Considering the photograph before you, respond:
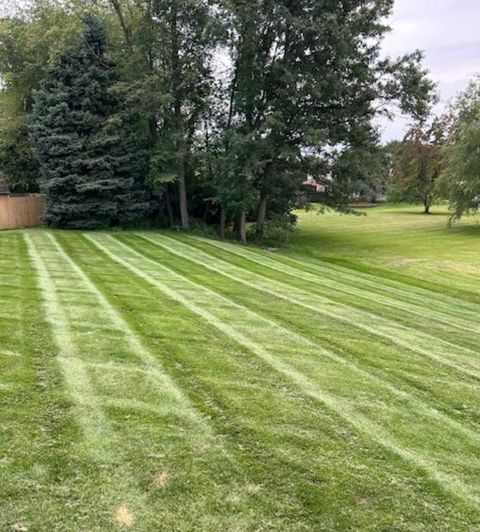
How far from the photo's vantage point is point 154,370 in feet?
14.7

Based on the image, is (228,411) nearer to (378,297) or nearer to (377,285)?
(378,297)

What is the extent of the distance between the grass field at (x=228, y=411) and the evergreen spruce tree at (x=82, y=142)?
10717mm

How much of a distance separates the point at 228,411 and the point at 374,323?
403 cm

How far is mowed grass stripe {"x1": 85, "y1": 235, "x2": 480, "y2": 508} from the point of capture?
3.17 m

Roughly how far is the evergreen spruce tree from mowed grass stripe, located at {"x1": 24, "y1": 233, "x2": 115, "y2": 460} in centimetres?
1309

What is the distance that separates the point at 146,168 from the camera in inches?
776

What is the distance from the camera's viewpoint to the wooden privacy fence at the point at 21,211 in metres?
19.0

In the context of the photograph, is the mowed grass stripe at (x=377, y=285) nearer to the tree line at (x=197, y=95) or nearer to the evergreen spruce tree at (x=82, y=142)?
the tree line at (x=197, y=95)

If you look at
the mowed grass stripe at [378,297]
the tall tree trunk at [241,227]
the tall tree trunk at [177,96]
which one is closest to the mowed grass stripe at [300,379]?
the mowed grass stripe at [378,297]

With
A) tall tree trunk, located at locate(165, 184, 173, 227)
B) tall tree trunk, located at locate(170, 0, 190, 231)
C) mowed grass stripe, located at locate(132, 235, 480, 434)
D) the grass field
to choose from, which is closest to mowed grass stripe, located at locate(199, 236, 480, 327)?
the grass field

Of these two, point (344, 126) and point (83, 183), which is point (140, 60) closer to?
point (83, 183)

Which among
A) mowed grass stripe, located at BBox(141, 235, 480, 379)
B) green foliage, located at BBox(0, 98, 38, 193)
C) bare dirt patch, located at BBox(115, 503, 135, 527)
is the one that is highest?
green foliage, located at BBox(0, 98, 38, 193)

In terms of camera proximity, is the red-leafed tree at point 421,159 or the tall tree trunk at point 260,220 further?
the red-leafed tree at point 421,159

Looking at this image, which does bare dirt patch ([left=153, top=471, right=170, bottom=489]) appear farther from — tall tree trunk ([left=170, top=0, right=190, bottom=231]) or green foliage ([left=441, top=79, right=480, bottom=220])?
green foliage ([left=441, top=79, right=480, bottom=220])
